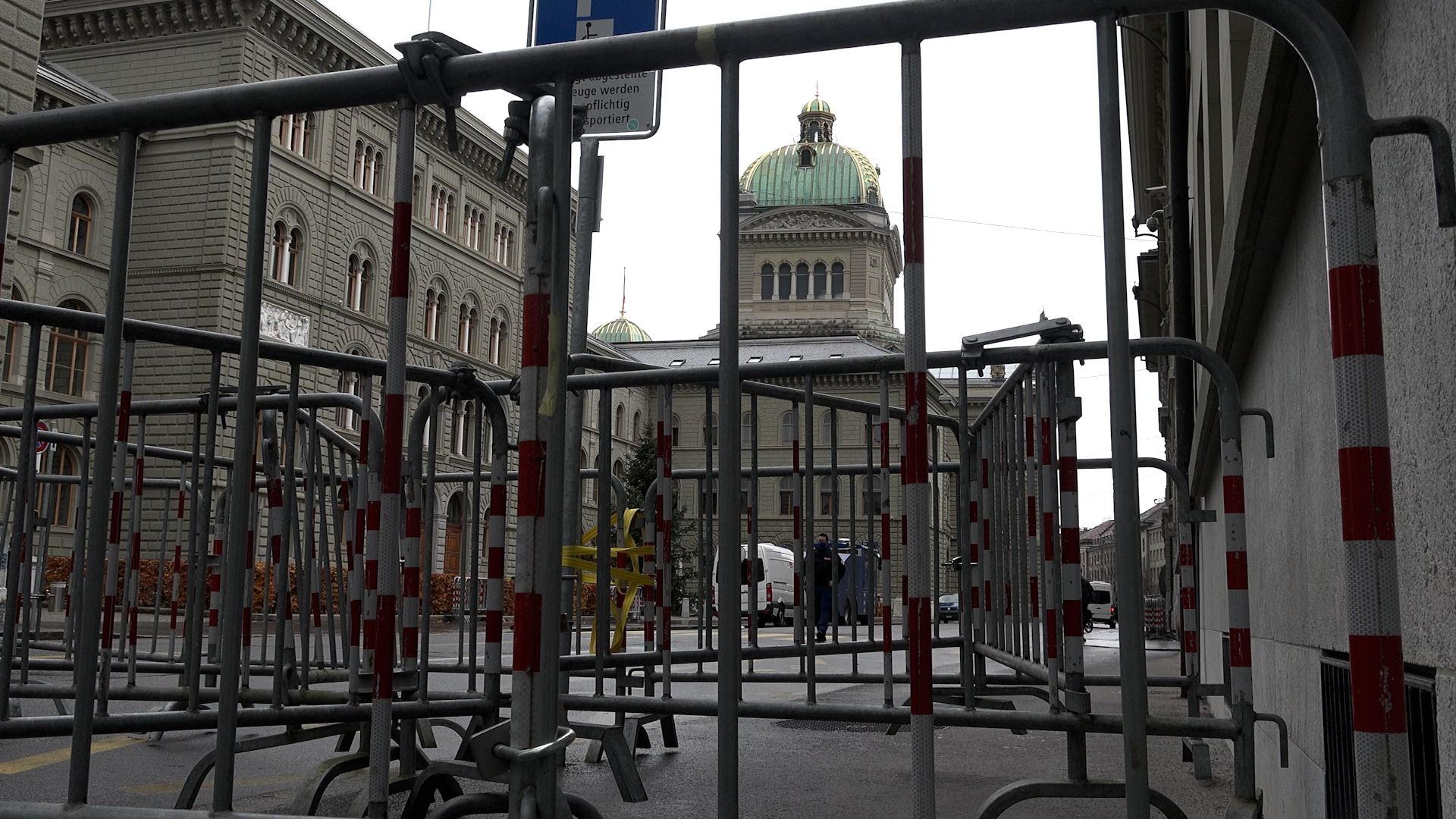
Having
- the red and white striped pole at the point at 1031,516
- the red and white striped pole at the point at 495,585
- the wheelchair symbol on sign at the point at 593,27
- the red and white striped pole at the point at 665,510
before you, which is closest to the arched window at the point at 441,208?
the wheelchair symbol on sign at the point at 593,27

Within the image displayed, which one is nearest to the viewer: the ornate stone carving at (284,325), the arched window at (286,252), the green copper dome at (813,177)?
the ornate stone carving at (284,325)

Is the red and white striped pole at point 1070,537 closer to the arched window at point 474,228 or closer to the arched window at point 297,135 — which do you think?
the arched window at point 297,135

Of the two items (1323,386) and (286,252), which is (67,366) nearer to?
(286,252)

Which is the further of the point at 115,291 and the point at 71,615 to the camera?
the point at 71,615

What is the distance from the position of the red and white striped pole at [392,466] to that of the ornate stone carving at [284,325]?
3446 cm

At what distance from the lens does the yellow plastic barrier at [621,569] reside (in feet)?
18.2

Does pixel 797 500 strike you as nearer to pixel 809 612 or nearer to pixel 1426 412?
pixel 809 612

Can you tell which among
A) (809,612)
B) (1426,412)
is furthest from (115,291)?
(809,612)

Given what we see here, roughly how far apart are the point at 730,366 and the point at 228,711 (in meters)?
1.33

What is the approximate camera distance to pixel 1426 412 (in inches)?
80.3

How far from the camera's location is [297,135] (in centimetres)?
3809

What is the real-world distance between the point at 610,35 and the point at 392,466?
151 inches

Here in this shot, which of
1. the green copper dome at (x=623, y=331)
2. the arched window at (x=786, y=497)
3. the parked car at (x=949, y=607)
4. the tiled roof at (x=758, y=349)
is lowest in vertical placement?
the parked car at (x=949, y=607)

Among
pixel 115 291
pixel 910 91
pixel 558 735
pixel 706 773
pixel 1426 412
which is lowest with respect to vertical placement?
pixel 706 773
